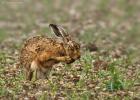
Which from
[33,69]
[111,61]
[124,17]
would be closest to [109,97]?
[33,69]

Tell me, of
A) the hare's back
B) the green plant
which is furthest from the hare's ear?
the green plant

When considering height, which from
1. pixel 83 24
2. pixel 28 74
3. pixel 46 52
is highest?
pixel 83 24

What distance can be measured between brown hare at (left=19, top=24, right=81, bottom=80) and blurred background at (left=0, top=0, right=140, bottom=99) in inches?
67.8

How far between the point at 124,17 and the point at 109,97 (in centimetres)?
1219

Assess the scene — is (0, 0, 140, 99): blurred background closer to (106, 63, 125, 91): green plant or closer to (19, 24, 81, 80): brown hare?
(106, 63, 125, 91): green plant

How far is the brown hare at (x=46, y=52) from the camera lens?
1156cm

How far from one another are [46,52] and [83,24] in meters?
9.63

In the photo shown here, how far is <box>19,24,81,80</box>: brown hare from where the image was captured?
37.9 ft

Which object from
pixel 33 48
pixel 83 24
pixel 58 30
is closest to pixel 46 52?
pixel 33 48

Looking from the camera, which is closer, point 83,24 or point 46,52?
point 46,52

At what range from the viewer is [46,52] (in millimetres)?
11773

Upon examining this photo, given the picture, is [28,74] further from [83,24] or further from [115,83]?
[83,24]

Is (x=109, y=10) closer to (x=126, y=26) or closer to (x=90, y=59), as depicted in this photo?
(x=126, y=26)

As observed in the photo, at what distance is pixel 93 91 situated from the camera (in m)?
11.8
